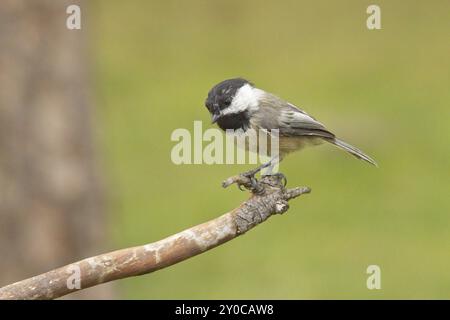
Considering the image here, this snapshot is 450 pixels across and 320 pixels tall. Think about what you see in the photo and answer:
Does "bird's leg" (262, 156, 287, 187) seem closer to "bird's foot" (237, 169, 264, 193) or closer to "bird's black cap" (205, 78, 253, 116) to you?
"bird's foot" (237, 169, 264, 193)

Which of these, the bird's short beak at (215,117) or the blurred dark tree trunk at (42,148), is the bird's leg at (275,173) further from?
the blurred dark tree trunk at (42,148)

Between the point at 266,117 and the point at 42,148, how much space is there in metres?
3.48

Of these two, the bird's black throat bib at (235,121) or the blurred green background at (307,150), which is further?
the blurred green background at (307,150)

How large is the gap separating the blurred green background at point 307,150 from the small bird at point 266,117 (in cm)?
505

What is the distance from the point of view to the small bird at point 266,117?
143 inches

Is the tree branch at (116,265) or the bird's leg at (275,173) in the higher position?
A: the bird's leg at (275,173)

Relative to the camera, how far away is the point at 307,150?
1055cm

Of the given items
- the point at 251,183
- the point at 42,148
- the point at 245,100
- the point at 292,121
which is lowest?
the point at 42,148

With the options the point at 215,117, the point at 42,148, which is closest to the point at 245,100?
the point at 215,117

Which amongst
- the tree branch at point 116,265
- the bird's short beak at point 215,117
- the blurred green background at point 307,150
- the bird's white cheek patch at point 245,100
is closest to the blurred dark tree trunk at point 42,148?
the blurred green background at point 307,150

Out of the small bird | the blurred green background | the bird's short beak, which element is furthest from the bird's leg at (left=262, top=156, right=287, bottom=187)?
the blurred green background

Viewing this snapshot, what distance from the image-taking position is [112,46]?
53.9 feet

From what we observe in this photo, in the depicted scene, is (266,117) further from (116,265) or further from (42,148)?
(42,148)

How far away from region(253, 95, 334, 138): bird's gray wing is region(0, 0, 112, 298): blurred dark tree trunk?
334cm
